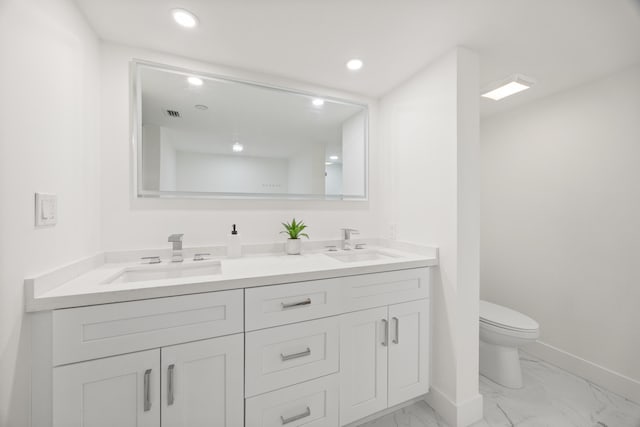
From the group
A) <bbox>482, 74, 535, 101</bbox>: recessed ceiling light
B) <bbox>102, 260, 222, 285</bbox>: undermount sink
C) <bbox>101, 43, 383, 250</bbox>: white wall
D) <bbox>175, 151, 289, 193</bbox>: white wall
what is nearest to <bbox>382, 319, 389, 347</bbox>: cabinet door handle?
<bbox>101, 43, 383, 250</bbox>: white wall

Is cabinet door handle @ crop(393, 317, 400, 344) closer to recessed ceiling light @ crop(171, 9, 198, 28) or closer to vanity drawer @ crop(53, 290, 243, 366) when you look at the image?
vanity drawer @ crop(53, 290, 243, 366)

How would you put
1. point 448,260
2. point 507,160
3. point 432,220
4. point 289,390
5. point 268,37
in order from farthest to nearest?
point 507,160
point 432,220
point 448,260
point 268,37
point 289,390

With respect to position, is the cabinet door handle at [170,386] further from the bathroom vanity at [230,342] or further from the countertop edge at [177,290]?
the countertop edge at [177,290]

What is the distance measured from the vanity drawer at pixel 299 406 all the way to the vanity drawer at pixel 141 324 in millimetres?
364

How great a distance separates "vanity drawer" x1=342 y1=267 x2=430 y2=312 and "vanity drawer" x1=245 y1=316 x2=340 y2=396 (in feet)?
0.49

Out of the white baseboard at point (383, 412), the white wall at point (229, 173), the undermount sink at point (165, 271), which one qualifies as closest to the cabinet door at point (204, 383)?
the undermount sink at point (165, 271)

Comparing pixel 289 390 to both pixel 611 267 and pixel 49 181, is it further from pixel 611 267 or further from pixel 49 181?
pixel 611 267

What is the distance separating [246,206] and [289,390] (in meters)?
1.07

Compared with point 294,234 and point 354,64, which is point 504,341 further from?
point 354,64

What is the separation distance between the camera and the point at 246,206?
1.66 meters

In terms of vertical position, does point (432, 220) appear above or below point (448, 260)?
above

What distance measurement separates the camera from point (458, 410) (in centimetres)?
136

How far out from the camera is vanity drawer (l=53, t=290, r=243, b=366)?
84 cm

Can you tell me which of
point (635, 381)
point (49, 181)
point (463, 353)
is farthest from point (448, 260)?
point (49, 181)
